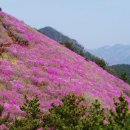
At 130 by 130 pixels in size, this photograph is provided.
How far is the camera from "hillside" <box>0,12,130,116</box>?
103ft

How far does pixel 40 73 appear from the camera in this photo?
1447 inches

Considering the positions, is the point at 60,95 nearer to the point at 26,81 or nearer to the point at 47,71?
the point at 26,81

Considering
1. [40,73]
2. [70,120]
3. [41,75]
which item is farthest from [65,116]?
[40,73]

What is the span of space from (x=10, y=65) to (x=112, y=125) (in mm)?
22081

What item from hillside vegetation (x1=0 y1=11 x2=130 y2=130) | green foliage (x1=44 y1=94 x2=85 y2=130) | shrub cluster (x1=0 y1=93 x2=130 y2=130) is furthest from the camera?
hillside vegetation (x1=0 y1=11 x2=130 y2=130)

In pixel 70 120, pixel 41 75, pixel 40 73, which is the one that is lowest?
pixel 70 120

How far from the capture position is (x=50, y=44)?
48062 millimetres

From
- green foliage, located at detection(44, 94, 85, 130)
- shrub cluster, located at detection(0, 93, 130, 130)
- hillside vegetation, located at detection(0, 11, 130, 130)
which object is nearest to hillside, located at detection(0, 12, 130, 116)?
hillside vegetation, located at detection(0, 11, 130, 130)

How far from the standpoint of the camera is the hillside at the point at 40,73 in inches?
1239

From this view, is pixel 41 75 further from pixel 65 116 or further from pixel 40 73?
pixel 65 116

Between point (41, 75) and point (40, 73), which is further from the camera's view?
point (40, 73)

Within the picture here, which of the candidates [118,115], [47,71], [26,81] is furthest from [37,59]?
[118,115]

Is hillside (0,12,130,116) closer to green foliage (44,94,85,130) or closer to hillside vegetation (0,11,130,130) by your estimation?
hillside vegetation (0,11,130,130)

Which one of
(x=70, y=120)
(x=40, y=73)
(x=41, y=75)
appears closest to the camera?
(x=70, y=120)
